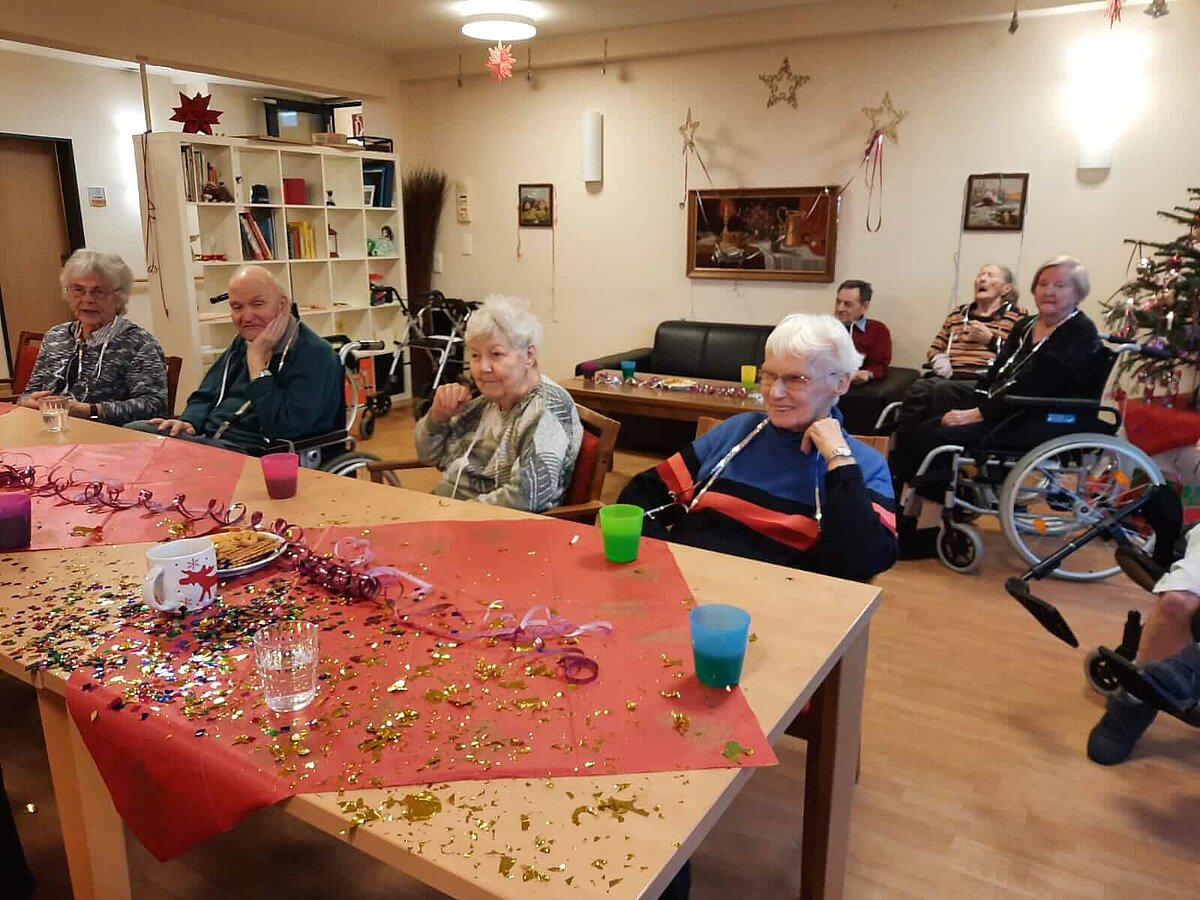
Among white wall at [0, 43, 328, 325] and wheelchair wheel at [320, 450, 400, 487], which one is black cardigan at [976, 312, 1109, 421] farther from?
white wall at [0, 43, 328, 325]

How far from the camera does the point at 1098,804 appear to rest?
203 centimetres

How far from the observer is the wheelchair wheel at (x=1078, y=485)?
3.17 metres

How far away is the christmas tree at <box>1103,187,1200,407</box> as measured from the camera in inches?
136

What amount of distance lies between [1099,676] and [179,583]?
248 cm

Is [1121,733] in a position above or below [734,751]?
below

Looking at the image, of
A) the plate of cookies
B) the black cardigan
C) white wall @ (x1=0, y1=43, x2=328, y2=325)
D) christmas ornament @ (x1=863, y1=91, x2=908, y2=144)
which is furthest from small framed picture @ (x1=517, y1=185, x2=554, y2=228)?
the plate of cookies

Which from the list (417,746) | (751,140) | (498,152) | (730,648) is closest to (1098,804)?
(730,648)

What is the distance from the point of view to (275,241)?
19.1ft

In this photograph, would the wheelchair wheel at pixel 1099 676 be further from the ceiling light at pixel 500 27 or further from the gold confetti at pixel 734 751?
the ceiling light at pixel 500 27

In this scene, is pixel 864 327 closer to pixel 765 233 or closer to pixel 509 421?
pixel 765 233

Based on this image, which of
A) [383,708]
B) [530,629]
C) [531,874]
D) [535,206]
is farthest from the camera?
[535,206]

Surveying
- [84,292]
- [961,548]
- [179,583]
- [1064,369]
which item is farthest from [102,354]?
[1064,369]

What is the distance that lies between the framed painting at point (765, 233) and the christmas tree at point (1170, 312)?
180 centimetres

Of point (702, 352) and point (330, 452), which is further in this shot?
point (702, 352)
